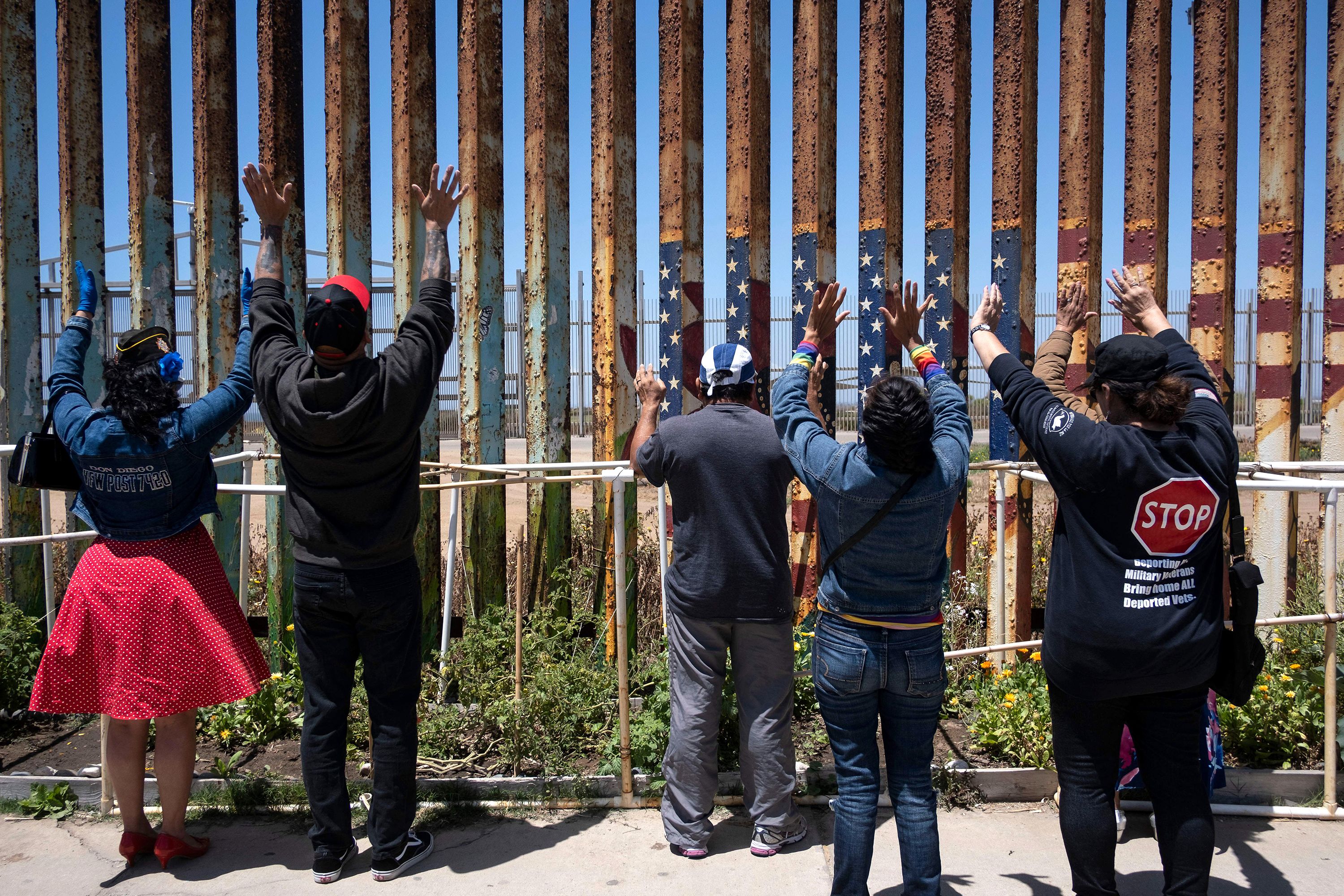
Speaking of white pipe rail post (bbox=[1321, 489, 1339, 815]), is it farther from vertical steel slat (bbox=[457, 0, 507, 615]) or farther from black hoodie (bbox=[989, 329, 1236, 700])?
vertical steel slat (bbox=[457, 0, 507, 615])

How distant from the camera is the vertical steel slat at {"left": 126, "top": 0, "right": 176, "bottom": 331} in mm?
5223

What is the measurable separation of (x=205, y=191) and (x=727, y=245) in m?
2.98

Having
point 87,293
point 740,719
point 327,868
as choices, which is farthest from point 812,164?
point 327,868

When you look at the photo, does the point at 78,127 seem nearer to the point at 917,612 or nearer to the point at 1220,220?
the point at 917,612

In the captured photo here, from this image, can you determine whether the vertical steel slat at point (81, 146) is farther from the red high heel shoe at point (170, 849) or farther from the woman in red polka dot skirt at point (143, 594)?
the red high heel shoe at point (170, 849)

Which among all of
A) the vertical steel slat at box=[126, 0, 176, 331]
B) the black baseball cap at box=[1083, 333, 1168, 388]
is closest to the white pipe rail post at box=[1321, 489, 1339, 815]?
the black baseball cap at box=[1083, 333, 1168, 388]

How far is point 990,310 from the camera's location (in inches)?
119

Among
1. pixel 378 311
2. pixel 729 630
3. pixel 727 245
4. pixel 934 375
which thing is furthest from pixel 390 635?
pixel 378 311

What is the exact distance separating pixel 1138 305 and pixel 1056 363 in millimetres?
308

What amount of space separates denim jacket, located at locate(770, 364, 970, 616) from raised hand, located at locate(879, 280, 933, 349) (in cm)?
33

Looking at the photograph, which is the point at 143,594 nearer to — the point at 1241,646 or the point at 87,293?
the point at 87,293

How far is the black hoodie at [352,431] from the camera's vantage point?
9.99 feet

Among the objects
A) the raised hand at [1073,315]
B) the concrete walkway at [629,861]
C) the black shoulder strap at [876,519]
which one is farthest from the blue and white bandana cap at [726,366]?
the concrete walkway at [629,861]

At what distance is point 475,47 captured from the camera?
5.26 m
